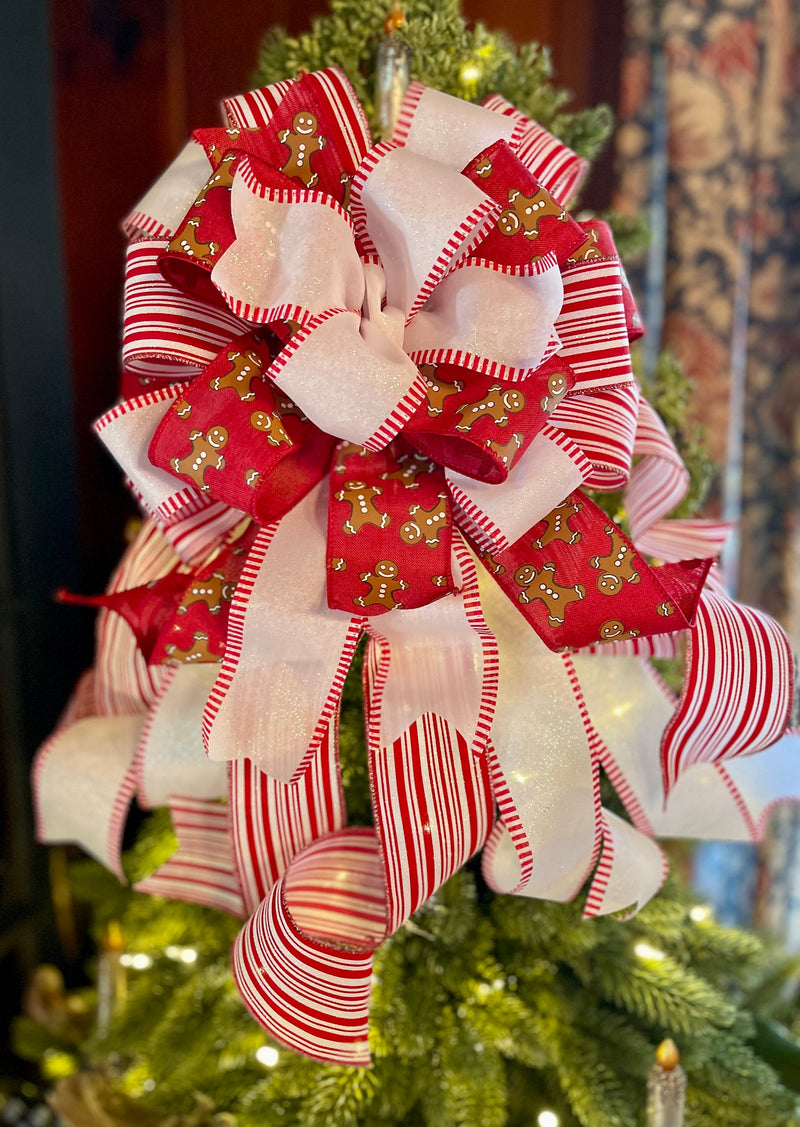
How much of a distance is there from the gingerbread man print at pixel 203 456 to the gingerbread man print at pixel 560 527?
163 mm

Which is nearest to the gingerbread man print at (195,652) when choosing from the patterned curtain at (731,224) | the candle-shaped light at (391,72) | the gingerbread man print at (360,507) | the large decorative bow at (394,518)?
the large decorative bow at (394,518)

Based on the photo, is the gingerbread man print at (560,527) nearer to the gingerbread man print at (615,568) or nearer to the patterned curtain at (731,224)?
the gingerbread man print at (615,568)

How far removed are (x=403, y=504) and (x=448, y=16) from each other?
32cm

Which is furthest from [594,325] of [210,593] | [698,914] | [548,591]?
[698,914]

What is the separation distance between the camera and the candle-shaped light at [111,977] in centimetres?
65

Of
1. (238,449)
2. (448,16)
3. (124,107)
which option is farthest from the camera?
(124,107)

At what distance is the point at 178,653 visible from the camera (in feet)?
1.40

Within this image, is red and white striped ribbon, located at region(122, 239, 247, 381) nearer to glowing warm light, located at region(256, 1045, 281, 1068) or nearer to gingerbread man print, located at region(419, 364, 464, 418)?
gingerbread man print, located at region(419, 364, 464, 418)

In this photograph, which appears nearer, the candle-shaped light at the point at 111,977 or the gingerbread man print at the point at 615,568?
the gingerbread man print at the point at 615,568

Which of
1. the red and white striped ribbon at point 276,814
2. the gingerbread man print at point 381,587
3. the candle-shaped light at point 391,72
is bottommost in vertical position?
the red and white striped ribbon at point 276,814

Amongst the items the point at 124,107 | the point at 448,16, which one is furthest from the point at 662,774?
the point at 124,107

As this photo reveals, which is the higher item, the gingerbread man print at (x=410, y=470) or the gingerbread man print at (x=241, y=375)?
the gingerbread man print at (x=241, y=375)

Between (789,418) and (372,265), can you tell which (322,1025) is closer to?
(372,265)

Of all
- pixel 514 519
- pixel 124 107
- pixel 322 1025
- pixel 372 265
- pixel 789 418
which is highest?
pixel 124 107
